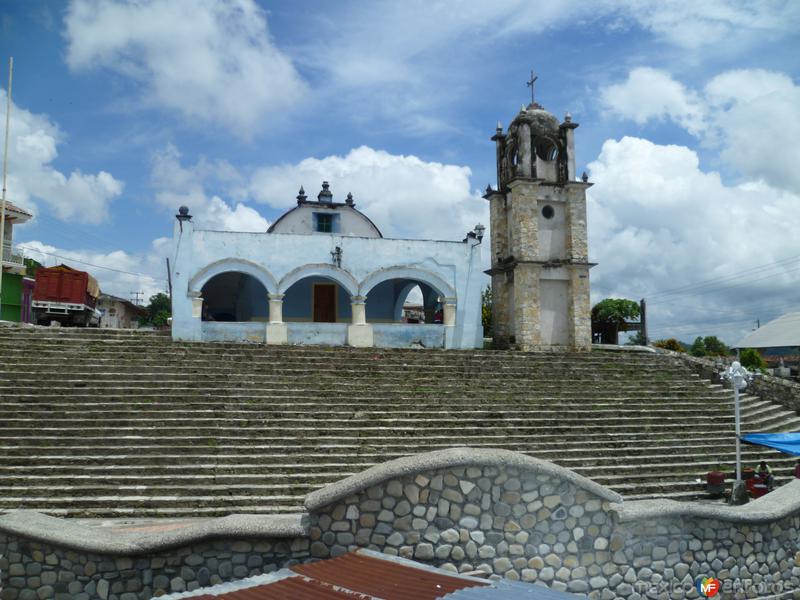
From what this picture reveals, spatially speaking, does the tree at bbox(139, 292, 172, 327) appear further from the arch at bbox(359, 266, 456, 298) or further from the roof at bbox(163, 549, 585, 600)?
the roof at bbox(163, 549, 585, 600)

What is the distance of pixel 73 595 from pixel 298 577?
2122 millimetres

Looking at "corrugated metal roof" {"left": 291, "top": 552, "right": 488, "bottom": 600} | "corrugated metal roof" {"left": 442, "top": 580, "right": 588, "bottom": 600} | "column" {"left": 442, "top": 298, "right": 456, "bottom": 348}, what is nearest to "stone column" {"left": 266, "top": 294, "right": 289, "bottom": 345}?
"column" {"left": 442, "top": 298, "right": 456, "bottom": 348}

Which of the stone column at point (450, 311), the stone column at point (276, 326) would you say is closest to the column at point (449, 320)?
the stone column at point (450, 311)

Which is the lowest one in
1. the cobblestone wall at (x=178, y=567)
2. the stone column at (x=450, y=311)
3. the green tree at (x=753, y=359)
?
the cobblestone wall at (x=178, y=567)

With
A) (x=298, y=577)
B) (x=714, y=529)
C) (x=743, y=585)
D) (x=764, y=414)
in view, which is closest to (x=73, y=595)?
(x=298, y=577)

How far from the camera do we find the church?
18656mm

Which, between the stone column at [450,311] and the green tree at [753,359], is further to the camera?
the green tree at [753,359]

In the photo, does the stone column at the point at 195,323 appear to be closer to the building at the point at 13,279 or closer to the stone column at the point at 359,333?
the stone column at the point at 359,333

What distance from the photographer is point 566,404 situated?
1396 cm

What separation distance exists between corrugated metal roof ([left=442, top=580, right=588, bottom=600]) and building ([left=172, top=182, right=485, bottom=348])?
48.5ft

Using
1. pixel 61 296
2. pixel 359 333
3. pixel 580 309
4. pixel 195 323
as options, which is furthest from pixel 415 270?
pixel 61 296

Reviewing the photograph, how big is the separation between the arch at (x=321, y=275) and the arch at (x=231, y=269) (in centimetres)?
38

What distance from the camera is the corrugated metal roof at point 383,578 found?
13.0 feet

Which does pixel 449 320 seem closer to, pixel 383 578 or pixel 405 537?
pixel 405 537
